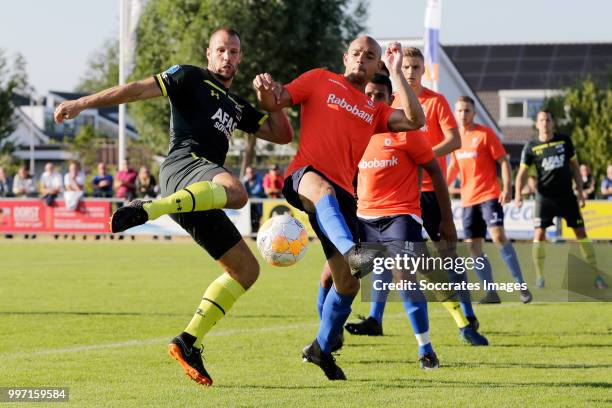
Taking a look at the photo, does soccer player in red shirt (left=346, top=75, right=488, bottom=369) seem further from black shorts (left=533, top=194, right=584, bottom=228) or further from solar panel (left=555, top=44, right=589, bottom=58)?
solar panel (left=555, top=44, right=589, bottom=58)

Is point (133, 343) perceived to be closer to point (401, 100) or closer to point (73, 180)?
point (401, 100)

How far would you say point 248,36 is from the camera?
146 ft

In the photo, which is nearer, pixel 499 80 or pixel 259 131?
pixel 259 131

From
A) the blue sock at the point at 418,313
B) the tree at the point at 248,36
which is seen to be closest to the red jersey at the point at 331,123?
the blue sock at the point at 418,313

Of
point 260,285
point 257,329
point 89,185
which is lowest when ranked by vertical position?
point 89,185

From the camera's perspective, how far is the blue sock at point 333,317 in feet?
27.0

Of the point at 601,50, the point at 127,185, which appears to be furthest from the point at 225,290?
Result: the point at 601,50

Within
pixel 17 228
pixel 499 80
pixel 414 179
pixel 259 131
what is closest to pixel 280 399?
pixel 259 131

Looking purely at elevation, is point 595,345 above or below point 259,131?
below

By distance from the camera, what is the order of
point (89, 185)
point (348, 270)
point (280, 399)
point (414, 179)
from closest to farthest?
point (280, 399) < point (348, 270) < point (414, 179) < point (89, 185)

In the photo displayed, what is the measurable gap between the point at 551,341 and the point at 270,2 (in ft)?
117

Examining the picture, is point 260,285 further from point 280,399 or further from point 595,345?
point 280,399

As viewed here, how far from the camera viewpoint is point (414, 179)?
970 centimetres

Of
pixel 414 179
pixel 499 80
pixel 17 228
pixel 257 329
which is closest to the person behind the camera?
pixel 414 179
